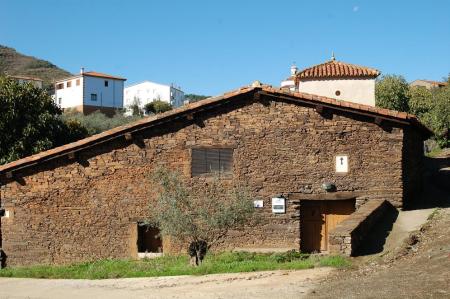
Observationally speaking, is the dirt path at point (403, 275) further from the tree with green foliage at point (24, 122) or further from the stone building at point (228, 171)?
the tree with green foliage at point (24, 122)

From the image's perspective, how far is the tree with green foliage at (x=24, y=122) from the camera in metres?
27.1

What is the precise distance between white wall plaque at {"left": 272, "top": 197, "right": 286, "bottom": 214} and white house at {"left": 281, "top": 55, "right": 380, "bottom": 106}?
39.5 ft

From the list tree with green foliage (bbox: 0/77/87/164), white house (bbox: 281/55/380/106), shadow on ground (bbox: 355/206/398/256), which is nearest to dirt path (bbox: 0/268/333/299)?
shadow on ground (bbox: 355/206/398/256)

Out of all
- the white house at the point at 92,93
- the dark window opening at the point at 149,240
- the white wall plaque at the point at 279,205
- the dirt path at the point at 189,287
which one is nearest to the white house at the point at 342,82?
the white wall plaque at the point at 279,205

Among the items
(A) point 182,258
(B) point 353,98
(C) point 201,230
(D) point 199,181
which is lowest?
(A) point 182,258

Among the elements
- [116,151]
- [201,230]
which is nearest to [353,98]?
[116,151]

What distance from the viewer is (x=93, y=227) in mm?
18203

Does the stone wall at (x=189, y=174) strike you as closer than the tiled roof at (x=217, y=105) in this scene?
No

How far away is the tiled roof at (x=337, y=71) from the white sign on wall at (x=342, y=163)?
476 inches

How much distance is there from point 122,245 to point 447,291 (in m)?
11.6

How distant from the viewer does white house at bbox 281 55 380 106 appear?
93.3 ft

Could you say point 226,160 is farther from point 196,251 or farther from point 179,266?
point 179,266

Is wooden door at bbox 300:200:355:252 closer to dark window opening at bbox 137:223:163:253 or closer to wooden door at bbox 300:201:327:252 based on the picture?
wooden door at bbox 300:201:327:252

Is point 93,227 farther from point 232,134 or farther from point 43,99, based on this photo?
point 43,99
